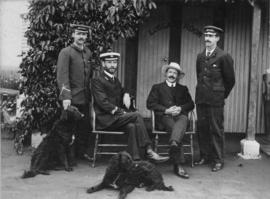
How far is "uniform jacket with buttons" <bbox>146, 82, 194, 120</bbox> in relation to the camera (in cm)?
708

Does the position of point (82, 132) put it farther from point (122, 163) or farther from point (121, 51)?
point (121, 51)

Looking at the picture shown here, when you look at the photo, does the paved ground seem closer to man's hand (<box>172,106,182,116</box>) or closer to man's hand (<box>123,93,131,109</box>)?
man's hand (<box>172,106,182,116</box>)

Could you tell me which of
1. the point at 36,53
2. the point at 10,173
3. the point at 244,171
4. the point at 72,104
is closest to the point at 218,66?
the point at 244,171

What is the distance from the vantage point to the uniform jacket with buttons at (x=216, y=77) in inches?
270

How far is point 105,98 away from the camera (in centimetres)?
675

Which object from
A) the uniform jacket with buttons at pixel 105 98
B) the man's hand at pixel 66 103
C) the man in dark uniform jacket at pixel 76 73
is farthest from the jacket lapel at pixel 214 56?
the man's hand at pixel 66 103

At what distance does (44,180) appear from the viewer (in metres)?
6.01

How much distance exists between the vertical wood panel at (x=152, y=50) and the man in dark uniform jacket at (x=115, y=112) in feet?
6.47

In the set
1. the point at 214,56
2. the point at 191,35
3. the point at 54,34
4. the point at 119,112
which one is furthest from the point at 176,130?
the point at 191,35

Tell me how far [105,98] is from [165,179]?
140cm

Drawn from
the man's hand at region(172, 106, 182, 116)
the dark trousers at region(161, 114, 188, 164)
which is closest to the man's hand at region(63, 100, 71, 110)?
the dark trousers at region(161, 114, 188, 164)

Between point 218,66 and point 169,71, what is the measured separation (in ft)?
2.33

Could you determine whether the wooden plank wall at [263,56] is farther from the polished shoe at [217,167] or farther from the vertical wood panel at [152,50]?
the polished shoe at [217,167]

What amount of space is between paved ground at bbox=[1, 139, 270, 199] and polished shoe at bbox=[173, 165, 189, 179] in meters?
0.07
